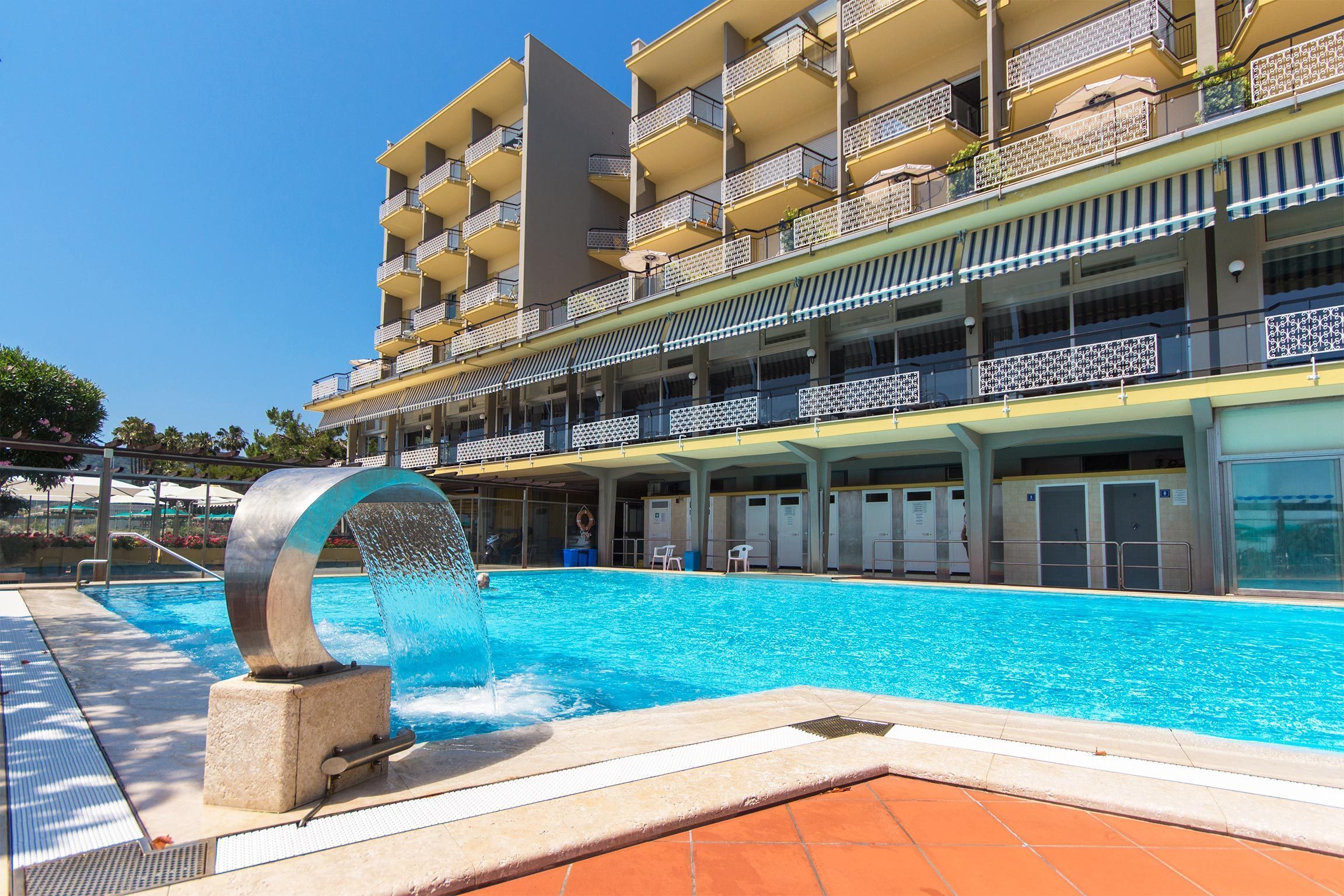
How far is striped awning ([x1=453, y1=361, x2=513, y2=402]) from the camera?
25.4m

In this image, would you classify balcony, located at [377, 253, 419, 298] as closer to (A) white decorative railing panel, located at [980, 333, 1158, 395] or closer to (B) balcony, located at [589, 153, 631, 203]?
(B) balcony, located at [589, 153, 631, 203]

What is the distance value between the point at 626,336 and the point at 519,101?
14.1m

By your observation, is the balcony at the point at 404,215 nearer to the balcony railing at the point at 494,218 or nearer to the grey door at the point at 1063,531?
the balcony railing at the point at 494,218

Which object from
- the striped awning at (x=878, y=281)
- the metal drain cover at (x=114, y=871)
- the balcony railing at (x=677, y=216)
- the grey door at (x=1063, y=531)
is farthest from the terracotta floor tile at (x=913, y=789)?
the balcony railing at (x=677, y=216)

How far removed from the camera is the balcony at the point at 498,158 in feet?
88.9

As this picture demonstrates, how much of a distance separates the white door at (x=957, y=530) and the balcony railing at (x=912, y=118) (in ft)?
27.5

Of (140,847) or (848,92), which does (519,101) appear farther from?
(140,847)

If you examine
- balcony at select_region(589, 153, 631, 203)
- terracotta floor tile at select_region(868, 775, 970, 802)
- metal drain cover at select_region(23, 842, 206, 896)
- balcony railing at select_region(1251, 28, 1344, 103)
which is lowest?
terracotta floor tile at select_region(868, 775, 970, 802)

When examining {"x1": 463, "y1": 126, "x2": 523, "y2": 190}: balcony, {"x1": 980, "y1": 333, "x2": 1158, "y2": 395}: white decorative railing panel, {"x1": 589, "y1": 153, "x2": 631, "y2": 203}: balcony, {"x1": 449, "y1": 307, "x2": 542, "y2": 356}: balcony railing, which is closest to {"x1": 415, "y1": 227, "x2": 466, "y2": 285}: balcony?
{"x1": 463, "y1": 126, "x2": 523, "y2": 190}: balcony

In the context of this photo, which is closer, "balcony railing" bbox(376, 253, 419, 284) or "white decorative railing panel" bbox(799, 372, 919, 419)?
"white decorative railing panel" bbox(799, 372, 919, 419)

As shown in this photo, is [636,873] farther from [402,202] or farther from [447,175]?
A: [402,202]

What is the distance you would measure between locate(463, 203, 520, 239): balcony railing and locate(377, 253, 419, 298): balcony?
624 cm

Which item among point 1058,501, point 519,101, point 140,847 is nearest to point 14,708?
point 140,847

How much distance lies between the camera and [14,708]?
3.82 m
